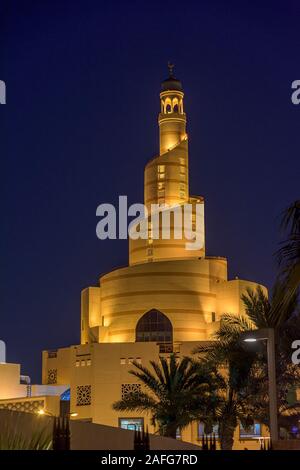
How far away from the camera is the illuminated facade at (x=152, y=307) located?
169 feet

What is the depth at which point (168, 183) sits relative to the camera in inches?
2414

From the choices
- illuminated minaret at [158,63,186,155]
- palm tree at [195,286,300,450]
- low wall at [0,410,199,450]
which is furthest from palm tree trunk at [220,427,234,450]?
illuminated minaret at [158,63,186,155]

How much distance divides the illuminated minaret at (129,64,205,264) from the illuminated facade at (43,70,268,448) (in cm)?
7

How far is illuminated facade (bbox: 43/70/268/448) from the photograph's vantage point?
51.7 m

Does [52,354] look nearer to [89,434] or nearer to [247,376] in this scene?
[247,376]

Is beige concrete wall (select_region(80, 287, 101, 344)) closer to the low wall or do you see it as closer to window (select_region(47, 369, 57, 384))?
window (select_region(47, 369, 57, 384))

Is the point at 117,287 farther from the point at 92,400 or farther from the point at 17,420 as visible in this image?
the point at 17,420

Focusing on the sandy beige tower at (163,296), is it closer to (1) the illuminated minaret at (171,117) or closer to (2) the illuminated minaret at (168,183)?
(2) the illuminated minaret at (168,183)

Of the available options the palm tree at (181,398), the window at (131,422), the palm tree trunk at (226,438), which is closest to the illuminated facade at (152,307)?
the window at (131,422)

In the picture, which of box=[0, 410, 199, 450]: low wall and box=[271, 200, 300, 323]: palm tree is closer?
box=[271, 200, 300, 323]: palm tree

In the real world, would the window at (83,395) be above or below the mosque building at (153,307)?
below

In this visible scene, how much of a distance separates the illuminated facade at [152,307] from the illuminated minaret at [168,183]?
0.22 ft

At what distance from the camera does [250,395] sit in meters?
29.5

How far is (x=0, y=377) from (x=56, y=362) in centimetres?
1143
